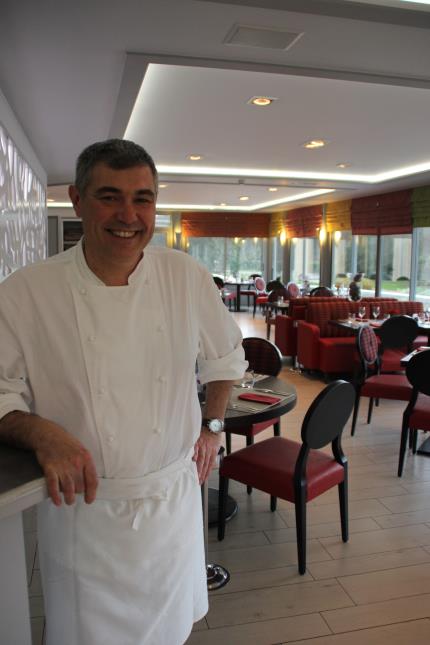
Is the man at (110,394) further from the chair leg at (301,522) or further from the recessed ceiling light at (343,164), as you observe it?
the recessed ceiling light at (343,164)

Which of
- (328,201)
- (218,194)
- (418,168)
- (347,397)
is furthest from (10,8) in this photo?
(328,201)

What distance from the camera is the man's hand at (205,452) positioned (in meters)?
1.54

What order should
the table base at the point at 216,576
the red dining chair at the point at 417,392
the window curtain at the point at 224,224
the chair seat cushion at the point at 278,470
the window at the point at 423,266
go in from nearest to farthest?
the table base at the point at 216,576 → the chair seat cushion at the point at 278,470 → the red dining chair at the point at 417,392 → the window at the point at 423,266 → the window curtain at the point at 224,224

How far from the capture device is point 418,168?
23.8 ft

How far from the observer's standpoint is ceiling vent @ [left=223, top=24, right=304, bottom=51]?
250 centimetres

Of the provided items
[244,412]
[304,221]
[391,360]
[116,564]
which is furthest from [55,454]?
[304,221]

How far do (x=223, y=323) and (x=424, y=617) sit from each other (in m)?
1.73

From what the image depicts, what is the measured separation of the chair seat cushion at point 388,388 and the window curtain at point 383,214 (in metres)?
4.96

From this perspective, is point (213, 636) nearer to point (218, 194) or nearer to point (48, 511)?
point (48, 511)

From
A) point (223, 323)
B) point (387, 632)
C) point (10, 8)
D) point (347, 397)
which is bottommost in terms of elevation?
point (387, 632)

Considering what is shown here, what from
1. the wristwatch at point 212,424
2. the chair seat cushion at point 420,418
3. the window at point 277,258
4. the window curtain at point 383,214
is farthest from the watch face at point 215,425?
the window at point 277,258

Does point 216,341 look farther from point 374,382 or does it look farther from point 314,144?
point 314,144

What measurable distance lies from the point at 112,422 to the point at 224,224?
44.3ft

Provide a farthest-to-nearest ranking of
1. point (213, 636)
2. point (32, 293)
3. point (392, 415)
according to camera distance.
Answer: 1. point (392, 415)
2. point (213, 636)
3. point (32, 293)
